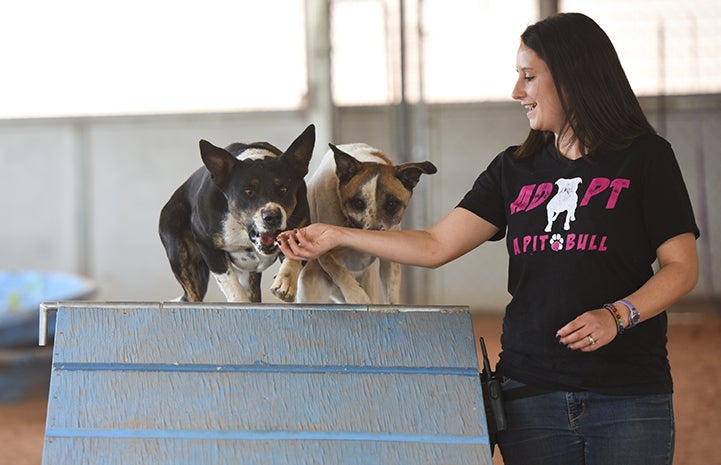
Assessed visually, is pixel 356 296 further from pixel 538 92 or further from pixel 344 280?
pixel 538 92

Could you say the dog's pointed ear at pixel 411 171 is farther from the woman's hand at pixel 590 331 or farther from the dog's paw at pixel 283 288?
the woman's hand at pixel 590 331

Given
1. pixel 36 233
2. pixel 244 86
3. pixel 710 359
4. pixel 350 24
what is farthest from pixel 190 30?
pixel 710 359

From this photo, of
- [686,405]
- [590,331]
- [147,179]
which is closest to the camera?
[590,331]

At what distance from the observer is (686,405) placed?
417 cm

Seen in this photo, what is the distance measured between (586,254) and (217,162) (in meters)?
0.61

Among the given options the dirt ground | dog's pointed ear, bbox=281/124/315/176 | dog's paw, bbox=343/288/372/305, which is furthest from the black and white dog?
the dirt ground

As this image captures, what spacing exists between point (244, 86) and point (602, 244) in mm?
5057

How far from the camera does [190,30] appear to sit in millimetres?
5840

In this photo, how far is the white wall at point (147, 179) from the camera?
5.54m

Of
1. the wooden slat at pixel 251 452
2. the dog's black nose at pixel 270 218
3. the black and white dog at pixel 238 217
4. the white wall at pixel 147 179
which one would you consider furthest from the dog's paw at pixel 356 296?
the white wall at pixel 147 179

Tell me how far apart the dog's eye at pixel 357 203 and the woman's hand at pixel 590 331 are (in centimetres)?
48

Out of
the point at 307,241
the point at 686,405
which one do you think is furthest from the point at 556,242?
the point at 686,405

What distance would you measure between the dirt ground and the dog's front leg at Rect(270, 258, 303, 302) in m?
1.73

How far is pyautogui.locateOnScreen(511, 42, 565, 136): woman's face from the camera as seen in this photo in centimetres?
135
